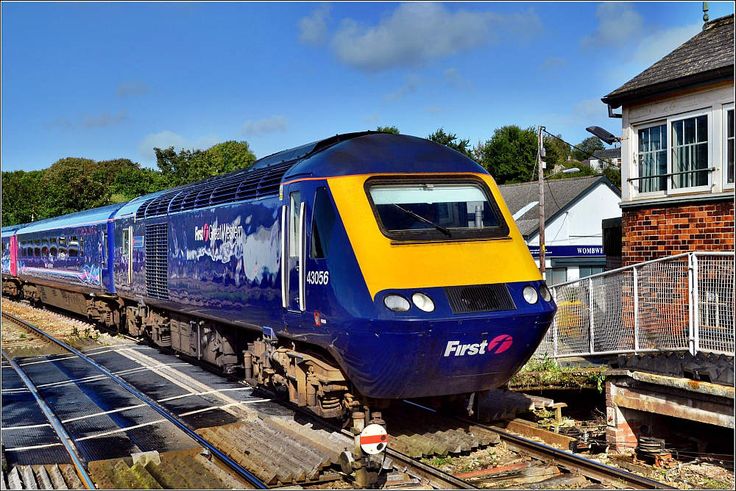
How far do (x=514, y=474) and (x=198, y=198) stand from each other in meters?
7.77

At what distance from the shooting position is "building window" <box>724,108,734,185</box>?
33.2 feet

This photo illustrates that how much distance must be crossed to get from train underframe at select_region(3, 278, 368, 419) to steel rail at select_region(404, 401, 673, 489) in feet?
5.67

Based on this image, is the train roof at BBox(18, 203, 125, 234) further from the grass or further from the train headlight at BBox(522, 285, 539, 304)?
the train headlight at BBox(522, 285, 539, 304)

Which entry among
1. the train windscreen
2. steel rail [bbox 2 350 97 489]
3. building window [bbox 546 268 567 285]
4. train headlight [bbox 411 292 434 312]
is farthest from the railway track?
building window [bbox 546 268 567 285]

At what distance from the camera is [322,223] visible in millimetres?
9109

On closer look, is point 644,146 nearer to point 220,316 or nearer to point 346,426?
point 346,426

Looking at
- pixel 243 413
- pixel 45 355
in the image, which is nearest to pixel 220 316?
pixel 243 413

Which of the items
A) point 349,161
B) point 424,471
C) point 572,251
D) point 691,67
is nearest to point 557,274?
point 572,251

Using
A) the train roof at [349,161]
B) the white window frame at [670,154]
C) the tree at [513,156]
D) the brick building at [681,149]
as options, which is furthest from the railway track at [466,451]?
the tree at [513,156]

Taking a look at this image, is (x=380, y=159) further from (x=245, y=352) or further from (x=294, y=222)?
(x=245, y=352)

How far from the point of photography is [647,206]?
1122 centimetres

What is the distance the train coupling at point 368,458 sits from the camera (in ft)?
25.9

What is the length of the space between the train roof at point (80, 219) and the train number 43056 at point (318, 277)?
12.7 meters

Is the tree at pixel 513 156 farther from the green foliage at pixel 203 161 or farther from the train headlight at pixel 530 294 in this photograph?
the train headlight at pixel 530 294
